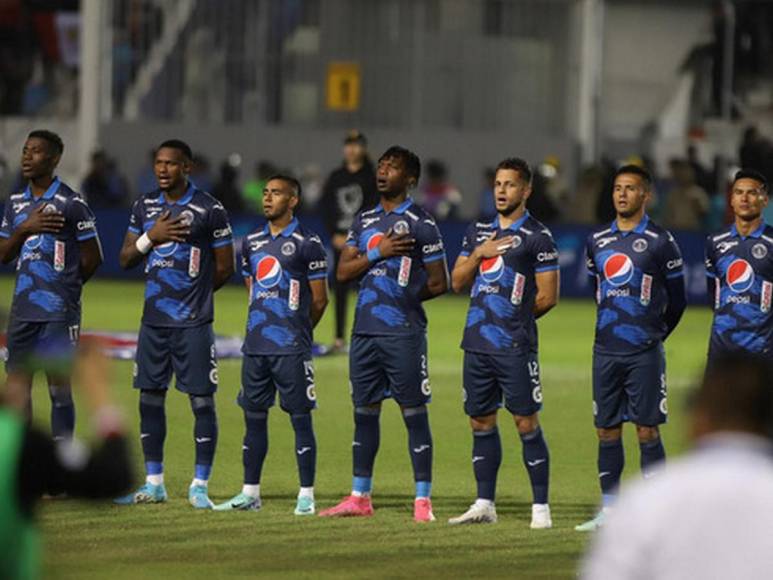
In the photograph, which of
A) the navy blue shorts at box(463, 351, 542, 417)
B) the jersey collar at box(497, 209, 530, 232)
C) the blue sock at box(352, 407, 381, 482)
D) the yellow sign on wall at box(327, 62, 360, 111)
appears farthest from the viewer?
the yellow sign on wall at box(327, 62, 360, 111)

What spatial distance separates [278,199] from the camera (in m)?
12.0

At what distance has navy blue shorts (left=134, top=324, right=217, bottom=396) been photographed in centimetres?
1201

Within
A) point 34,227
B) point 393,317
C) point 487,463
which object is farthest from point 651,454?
point 34,227

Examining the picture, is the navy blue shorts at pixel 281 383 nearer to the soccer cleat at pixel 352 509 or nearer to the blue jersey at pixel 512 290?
the soccer cleat at pixel 352 509

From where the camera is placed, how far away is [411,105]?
114 feet

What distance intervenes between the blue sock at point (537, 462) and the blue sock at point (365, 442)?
0.91 m

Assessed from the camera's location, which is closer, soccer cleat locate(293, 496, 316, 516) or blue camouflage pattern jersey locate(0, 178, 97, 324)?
soccer cleat locate(293, 496, 316, 516)

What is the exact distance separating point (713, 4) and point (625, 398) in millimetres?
26986

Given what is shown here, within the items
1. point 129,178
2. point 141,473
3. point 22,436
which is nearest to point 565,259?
point 129,178

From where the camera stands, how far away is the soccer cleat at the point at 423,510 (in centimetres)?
1152

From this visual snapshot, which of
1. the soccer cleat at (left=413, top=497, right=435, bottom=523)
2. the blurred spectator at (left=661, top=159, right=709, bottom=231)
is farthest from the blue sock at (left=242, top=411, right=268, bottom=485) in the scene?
the blurred spectator at (left=661, top=159, right=709, bottom=231)

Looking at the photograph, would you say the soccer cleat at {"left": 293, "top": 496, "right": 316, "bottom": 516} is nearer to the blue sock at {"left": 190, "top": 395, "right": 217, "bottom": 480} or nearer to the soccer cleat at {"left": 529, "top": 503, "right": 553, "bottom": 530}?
the blue sock at {"left": 190, "top": 395, "right": 217, "bottom": 480}

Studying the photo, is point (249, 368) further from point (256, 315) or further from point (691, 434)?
point (691, 434)

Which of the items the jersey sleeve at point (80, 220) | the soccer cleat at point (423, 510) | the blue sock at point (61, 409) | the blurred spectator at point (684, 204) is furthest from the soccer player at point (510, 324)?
the blurred spectator at point (684, 204)
